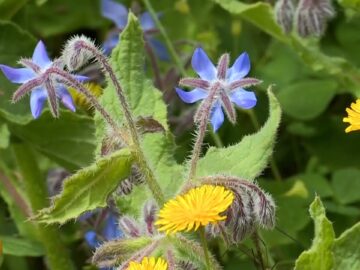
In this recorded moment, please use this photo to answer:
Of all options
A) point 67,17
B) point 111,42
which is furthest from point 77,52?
point 67,17

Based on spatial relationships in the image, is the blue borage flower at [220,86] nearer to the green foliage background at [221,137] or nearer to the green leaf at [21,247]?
the green foliage background at [221,137]

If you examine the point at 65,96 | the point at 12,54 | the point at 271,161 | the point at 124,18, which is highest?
the point at 65,96

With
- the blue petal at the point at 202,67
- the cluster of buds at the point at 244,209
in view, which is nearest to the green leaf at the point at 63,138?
the blue petal at the point at 202,67

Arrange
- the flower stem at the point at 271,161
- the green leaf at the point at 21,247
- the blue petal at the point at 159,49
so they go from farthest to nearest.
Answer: the blue petal at the point at 159,49 < the flower stem at the point at 271,161 < the green leaf at the point at 21,247

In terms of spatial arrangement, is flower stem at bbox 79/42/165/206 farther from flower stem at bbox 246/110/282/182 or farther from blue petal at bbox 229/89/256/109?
flower stem at bbox 246/110/282/182

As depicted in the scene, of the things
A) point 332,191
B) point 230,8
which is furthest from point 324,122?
point 230,8

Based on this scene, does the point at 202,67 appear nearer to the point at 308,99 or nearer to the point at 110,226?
the point at 110,226

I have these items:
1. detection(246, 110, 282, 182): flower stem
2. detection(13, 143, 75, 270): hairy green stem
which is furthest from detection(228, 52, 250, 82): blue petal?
detection(246, 110, 282, 182): flower stem
